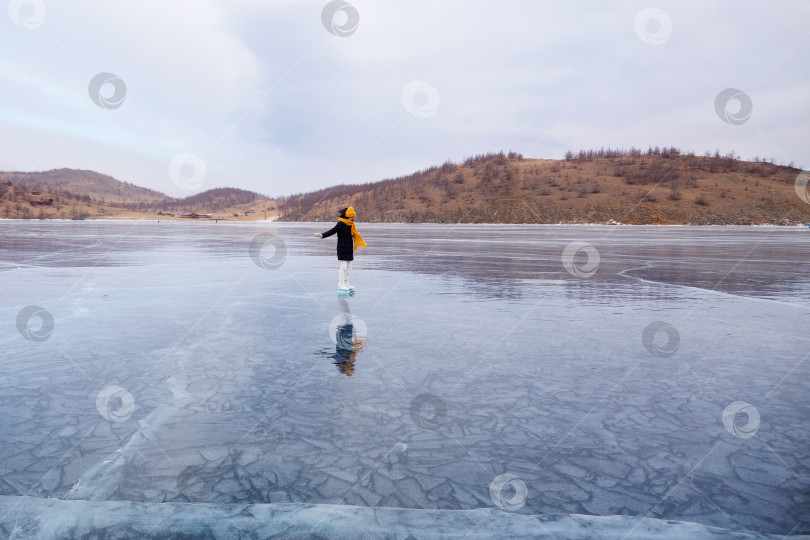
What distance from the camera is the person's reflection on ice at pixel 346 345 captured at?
232 inches

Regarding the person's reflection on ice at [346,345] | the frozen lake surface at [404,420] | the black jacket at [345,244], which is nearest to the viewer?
the frozen lake surface at [404,420]

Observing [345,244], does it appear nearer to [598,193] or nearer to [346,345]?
[346,345]

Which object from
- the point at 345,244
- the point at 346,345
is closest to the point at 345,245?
the point at 345,244

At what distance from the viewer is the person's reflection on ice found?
5.89 m

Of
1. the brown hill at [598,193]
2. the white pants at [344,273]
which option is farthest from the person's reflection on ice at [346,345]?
the brown hill at [598,193]

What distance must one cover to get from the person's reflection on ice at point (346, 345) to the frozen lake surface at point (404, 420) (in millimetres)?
44

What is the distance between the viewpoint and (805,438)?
4.00m

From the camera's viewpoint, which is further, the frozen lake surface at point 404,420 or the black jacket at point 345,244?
the black jacket at point 345,244

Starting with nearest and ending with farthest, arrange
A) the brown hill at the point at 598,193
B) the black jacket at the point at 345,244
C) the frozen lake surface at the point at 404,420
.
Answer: the frozen lake surface at the point at 404,420
the black jacket at the point at 345,244
the brown hill at the point at 598,193

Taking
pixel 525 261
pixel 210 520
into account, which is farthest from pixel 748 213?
pixel 210 520

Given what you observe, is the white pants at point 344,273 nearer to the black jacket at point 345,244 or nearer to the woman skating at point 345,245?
the woman skating at point 345,245

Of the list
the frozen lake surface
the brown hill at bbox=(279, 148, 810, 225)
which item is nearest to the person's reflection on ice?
the frozen lake surface

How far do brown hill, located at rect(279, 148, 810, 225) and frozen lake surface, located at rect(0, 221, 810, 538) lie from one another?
89851mm

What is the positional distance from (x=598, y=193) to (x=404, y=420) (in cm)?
10606
